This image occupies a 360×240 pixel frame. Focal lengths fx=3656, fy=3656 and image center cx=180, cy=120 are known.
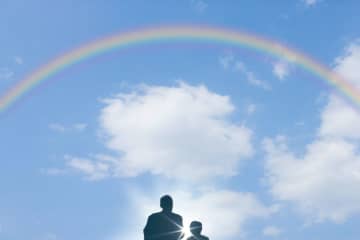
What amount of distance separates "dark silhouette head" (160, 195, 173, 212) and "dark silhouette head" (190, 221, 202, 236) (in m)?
0.74

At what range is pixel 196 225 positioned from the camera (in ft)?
325

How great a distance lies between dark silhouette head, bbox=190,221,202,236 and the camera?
9894cm

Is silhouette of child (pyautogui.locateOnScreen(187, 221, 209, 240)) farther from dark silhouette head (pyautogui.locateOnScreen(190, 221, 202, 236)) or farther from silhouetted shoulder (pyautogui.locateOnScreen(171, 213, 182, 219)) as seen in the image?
silhouetted shoulder (pyautogui.locateOnScreen(171, 213, 182, 219))

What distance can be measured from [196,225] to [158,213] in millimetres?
1081

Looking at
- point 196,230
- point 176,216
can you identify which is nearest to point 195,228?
point 196,230

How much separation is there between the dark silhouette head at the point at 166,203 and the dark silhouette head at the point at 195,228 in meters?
0.74

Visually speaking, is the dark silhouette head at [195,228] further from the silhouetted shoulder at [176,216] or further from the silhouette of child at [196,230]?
the silhouetted shoulder at [176,216]

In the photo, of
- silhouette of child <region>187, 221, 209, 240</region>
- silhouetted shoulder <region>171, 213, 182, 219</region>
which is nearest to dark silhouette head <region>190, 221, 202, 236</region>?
silhouette of child <region>187, 221, 209, 240</region>

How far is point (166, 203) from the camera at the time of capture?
98.8 m

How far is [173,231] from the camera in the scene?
325 ft

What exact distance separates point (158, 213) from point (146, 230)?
1.86 feet

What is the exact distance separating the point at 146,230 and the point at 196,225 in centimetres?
136

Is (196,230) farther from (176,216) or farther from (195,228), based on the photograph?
(176,216)

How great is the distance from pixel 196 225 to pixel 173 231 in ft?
2.12
